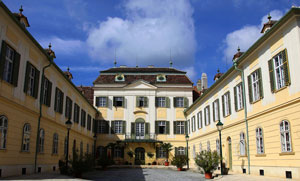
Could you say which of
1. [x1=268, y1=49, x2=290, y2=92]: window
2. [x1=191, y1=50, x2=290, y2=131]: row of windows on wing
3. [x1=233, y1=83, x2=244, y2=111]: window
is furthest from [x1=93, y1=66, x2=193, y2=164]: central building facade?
[x1=268, y1=49, x2=290, y2=92]: window

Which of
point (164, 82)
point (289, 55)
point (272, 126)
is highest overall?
point (164, 82)

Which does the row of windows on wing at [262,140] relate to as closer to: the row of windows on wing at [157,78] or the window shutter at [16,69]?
the window shutter at [16,69]

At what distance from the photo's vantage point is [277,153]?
13.5m

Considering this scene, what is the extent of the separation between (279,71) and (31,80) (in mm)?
12588

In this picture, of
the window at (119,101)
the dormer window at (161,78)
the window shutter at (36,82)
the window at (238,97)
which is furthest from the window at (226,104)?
the window at (119,101)

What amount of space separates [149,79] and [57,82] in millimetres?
18910

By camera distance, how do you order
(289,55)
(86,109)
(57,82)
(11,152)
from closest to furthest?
1. (289,55)
2. (11,152)
3. (57,82)
4. (86,109)

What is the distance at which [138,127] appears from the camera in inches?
1435

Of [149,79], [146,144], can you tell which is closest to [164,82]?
[149,79]

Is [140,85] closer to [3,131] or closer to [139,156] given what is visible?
[139,156]

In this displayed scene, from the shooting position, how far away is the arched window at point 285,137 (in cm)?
1252

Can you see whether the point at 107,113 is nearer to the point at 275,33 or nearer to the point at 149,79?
the point at 149,79

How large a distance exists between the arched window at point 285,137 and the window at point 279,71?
173 cm

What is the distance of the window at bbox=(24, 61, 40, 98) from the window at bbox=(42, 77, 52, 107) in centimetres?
136
